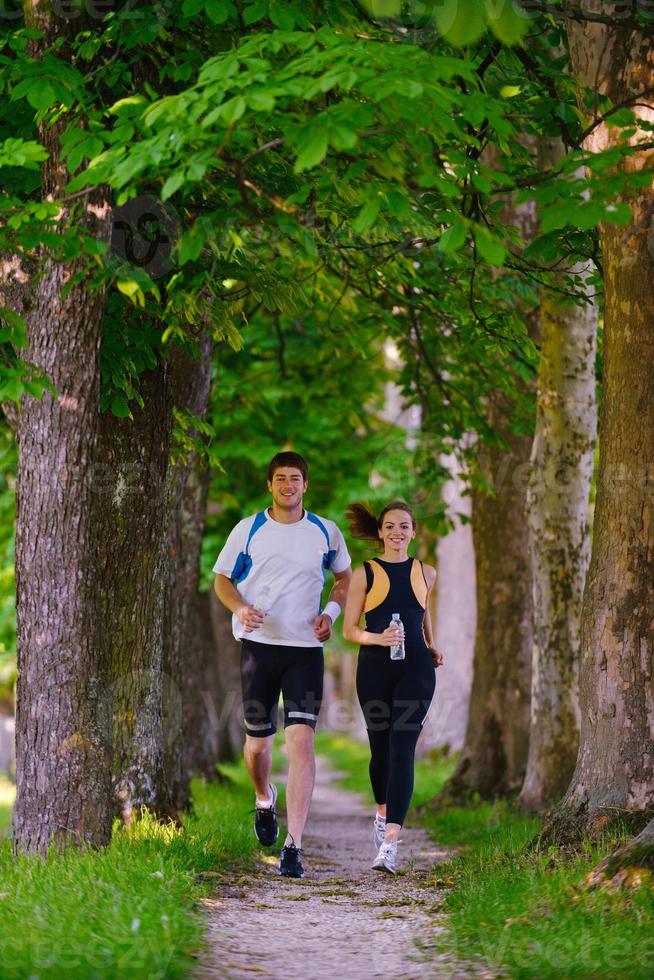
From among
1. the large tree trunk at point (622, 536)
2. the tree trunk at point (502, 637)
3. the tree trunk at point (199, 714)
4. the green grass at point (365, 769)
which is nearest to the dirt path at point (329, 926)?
the large tree trunk at point (622, 536)

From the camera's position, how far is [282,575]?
292 inches

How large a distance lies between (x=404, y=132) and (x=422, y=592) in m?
3.03

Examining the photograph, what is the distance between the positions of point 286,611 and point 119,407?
156 cm

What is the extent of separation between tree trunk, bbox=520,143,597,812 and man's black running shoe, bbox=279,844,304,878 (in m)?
3.37

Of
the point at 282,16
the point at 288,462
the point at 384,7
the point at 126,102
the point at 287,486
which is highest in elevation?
the point at 282,16

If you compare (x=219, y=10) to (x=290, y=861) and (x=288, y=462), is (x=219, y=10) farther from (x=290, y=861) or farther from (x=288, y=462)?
(x=290, y=861)

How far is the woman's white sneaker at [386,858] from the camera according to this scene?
7.38 m

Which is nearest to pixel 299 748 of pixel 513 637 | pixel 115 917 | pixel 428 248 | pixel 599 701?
pixel 599 701

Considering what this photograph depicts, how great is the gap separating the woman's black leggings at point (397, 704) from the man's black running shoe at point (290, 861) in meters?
0.58

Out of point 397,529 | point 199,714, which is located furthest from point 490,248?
point 199,714

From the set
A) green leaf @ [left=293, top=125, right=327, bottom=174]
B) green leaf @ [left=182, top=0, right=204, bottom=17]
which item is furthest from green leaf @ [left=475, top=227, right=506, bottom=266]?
green leaf @ [left=182, top=0, right=204, bottom=17]

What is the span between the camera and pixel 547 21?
27.2 feet

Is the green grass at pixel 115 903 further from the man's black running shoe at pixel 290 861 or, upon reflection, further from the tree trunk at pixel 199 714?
the tree trunk at pixel 199 714

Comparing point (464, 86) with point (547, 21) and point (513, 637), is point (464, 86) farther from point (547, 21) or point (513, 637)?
point (513, 637)
